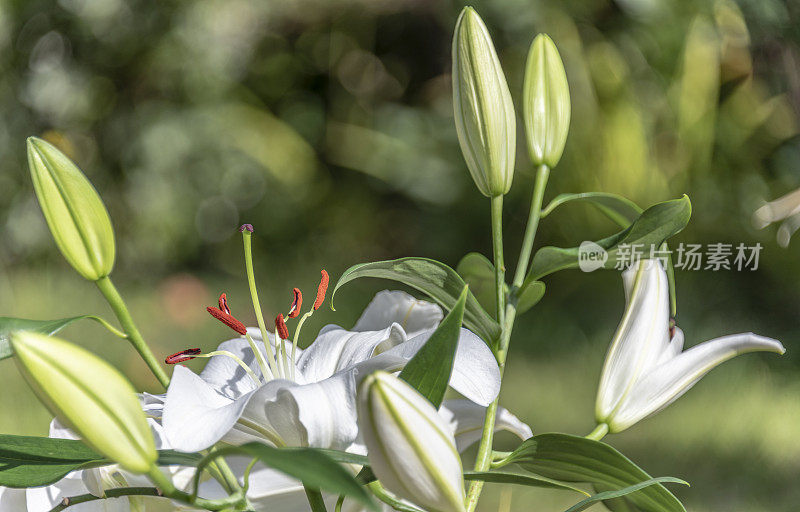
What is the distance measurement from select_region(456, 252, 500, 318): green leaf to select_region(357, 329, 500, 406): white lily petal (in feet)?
0.30

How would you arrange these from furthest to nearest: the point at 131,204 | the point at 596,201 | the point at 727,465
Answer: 1. the point at 131,204
2. the point at 727,465
3. the point at 596,201

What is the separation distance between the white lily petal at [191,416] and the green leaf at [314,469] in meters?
0.02

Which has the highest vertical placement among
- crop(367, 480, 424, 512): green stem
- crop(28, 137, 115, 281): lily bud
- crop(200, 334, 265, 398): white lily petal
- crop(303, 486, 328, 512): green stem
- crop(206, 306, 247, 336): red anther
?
crop(28, 137, 115, 281): lily bud

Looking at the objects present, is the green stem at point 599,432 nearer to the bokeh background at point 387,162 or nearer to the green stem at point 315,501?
the green stem at point 315,501

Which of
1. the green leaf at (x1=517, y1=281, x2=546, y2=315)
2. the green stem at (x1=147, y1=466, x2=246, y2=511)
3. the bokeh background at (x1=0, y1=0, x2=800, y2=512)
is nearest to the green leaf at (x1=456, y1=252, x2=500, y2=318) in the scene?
the green leaf at (x1=517, y1=281, x2=546, y2=315)

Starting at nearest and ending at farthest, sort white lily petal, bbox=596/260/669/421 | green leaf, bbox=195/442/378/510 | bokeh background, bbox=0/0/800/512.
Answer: green leaf, bbox=195/442/378/510 < white lily petal, bbox=596/260/669/421 < bokeh background, bbox=0/0/800/512

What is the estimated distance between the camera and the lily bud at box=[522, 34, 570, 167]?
0.70 feet

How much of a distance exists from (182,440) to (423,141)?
126cm

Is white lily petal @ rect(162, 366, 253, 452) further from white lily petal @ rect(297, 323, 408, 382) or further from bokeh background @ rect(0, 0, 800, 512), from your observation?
bokeh background @ rect(0, 0, 800, 512)

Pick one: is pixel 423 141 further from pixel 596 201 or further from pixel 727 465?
pixel 596 201

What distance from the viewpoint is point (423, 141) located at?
137 centimetres

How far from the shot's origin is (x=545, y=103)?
0.21 m

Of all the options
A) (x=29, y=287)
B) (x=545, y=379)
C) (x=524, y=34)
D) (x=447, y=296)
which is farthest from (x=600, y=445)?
(x=29, y=287)

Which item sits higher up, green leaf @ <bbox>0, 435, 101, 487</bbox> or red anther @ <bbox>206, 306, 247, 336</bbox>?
red anther @ <bbox>206, 306, 247, 336</bbox>
